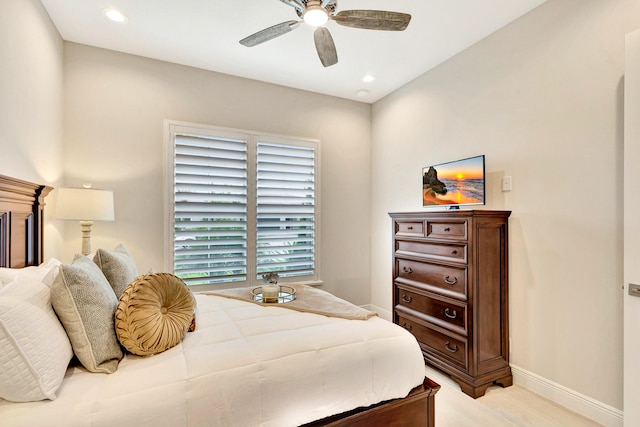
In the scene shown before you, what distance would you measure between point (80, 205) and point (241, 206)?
145cm

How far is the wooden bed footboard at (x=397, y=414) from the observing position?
1467 millimetres

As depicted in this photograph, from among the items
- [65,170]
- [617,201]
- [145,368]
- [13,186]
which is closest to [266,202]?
[65,170]

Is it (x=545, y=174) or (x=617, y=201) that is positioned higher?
(x=545, y=174)

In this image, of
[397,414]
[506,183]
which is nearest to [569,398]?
[397,414]

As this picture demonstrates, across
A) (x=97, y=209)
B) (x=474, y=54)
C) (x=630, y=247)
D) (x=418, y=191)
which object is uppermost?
(x=474, y=54)

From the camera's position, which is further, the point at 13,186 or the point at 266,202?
the point at 266,202

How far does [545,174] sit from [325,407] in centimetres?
221

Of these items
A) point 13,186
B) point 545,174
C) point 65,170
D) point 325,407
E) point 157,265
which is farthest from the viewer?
point 157,265

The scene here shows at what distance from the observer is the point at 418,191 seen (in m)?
3.45

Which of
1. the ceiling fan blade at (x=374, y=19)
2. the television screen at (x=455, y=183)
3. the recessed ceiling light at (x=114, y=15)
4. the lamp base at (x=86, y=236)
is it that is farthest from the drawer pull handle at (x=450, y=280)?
the recessed ceiling light at (x=114, y=15)

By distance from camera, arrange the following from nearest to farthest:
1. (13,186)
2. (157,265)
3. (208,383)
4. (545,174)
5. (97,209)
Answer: (208,383)
(13,186)
(545,174)
(97,209)
(157,265)

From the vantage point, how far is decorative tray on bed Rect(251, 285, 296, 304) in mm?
2199

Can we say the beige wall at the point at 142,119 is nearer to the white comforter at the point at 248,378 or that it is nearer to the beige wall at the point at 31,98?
the beige wall at the point at 31,98

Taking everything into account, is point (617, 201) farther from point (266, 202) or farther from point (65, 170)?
point (65, 170)
